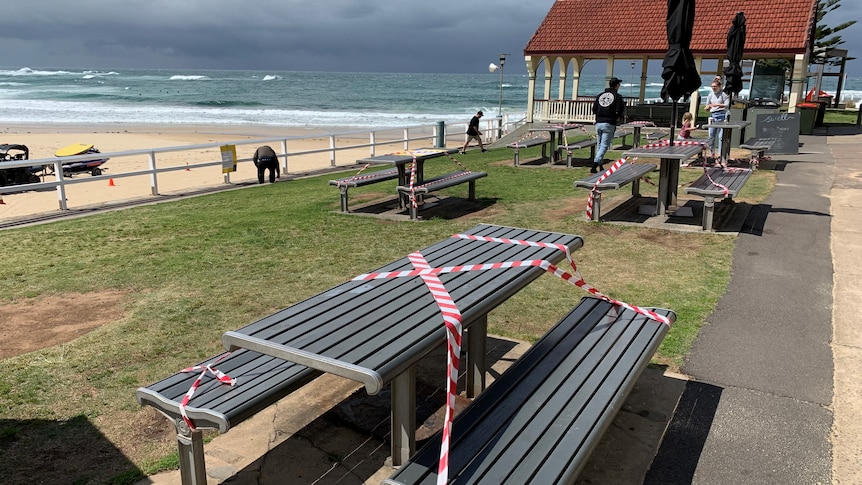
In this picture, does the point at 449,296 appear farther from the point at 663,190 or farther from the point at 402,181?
the point at 402,181

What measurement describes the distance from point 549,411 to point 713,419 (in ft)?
4.92

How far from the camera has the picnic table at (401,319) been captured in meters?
2.60

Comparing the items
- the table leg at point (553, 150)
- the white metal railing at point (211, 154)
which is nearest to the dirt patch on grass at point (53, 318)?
the white metal railing at point (211, 154)

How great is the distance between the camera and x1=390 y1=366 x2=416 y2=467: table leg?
3.04 m

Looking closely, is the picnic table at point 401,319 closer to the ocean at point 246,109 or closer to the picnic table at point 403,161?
the picnic table at point 403,161

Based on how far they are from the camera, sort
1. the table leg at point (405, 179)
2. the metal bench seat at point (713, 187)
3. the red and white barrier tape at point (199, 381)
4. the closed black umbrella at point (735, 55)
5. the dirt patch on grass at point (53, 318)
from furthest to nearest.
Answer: the closed black umbrella at point (735, 55), the table leg at point (405, 179), the metal bench seat at point (713, 187), the dirt patch on grass at point (53, 318), the red and white barrier tape at point (199, 381)

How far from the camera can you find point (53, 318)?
558 centimetres

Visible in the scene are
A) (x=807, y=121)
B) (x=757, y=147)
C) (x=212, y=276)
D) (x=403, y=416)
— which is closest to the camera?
(x=403, y=416)

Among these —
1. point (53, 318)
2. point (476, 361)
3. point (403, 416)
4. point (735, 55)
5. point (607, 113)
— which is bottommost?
point (53, 318)

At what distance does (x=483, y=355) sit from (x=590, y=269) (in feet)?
10.1

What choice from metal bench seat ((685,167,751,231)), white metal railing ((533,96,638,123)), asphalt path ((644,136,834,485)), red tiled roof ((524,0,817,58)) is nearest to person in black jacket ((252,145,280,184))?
metal bench seat ((685,167,751,231))

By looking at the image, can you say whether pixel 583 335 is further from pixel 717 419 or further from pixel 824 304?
pixel 824 304

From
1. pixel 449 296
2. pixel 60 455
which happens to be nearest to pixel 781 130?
pixel 449 296

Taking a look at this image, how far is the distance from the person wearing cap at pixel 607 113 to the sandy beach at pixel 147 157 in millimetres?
6481
